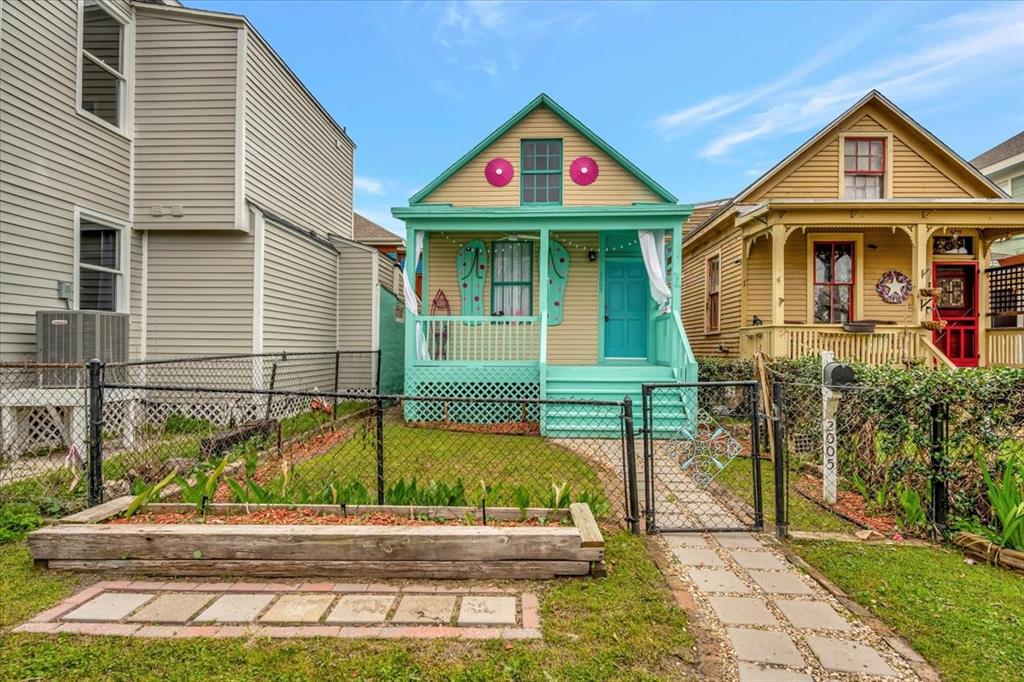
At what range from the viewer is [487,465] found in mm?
→ 6109

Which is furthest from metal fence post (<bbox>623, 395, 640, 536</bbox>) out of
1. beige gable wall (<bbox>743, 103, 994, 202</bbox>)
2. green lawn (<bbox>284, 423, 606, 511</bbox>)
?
beige gable wall (<bbox>743, 103, 994, 202</bbox>)

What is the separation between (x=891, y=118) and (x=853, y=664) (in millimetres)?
12768

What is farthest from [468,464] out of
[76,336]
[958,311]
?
[958,311]

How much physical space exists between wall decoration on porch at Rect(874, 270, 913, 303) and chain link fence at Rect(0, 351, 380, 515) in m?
11.0

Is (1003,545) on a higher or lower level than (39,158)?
lower

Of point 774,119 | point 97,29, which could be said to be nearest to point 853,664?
point 97,29

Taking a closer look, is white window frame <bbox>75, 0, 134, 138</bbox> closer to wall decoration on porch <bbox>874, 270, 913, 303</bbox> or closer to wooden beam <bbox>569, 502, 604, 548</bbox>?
wooden beam <bbox>569, 502, 604, 548</bbox>

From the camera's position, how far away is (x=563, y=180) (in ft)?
34.7

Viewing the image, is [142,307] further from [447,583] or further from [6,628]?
[447,583]

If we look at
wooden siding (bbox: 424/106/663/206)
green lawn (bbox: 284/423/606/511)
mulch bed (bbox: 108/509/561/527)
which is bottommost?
green lawn (bbox: 284/423/606/511)

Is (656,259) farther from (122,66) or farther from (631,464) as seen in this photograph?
(122,66)

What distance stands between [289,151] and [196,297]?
3638mm

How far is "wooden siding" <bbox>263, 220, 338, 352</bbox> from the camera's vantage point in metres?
8.88

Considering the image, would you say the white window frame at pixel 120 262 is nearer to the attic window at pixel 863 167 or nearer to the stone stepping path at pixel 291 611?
the stone stepping path at pixel 291 611
